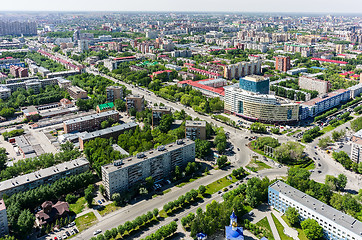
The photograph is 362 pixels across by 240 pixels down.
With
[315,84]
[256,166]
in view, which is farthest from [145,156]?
[315,84]

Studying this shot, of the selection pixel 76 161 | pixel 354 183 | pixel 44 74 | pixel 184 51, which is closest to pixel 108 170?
pixel 76 161

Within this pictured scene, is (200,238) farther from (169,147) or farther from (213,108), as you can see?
(213,108)

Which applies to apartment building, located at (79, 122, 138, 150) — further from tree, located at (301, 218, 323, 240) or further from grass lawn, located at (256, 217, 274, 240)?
tree, located at (301, 218, 323, 240)

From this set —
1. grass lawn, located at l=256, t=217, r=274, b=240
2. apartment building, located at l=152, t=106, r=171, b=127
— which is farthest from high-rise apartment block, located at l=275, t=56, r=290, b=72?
grass lawn, located at l=256, t=217, r=274, b=240

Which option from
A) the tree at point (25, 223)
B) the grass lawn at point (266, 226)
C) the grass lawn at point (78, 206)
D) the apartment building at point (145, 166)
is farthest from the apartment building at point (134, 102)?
the grass lawn at point (266, 226)

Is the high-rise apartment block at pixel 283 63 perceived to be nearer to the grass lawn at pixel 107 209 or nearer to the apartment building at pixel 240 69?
the apartment building at pixel 240 69

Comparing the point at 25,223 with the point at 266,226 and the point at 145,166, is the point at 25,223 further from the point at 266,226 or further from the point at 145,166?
the point at 266,226
